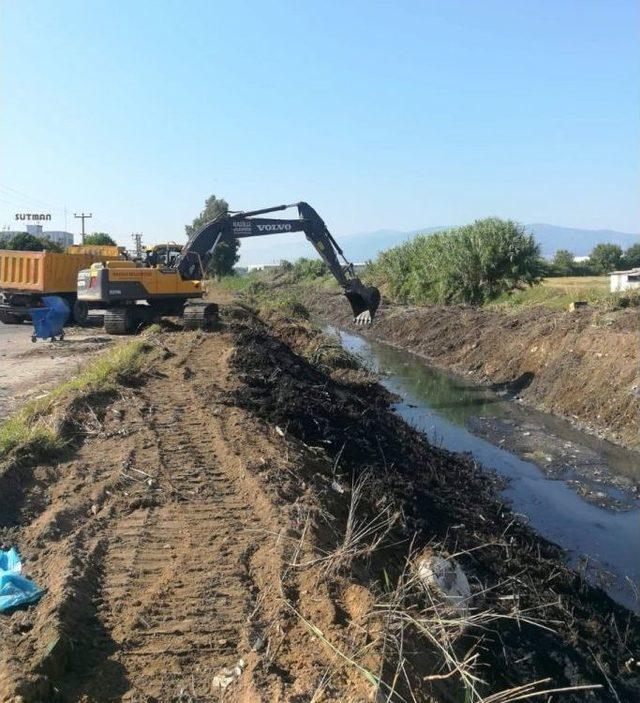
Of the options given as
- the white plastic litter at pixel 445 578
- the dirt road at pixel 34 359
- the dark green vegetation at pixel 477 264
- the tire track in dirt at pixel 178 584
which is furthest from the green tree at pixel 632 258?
the tire track in dirt at pixel 178 584

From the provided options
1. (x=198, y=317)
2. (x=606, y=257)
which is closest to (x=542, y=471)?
(x=198, y=317)

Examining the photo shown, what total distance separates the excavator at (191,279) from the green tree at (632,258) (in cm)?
4351

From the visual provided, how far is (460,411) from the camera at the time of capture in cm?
1566

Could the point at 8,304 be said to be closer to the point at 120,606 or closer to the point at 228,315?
the point at 228,315

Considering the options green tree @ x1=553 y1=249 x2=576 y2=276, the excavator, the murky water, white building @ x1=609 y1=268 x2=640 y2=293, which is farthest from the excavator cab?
green tree @ x1=553 y1=249 x2=576 y2=276

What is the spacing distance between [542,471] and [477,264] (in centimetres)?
1954

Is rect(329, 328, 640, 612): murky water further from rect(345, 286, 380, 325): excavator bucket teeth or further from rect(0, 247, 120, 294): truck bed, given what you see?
rect(0, 247, 120, 294): truck bed

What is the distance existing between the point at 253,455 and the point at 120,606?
2877mm

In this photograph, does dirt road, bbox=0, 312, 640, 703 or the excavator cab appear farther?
the excavator cab

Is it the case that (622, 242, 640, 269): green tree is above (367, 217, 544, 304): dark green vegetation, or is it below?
above

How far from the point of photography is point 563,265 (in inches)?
1827

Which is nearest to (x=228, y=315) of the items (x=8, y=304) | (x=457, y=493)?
(x=8, y=304)

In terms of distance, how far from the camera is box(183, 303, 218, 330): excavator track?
669 inches

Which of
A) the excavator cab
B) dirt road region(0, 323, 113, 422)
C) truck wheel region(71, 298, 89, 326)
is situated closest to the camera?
dirt road region(0, 323, 113, 422)
